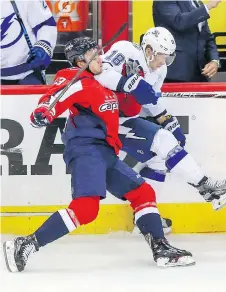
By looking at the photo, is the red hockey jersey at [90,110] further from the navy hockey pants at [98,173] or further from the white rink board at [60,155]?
the white rink board at [60,155]

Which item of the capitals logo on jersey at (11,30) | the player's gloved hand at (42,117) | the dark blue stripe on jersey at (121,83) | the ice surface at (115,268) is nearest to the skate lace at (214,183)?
the ice surface at (115,268)

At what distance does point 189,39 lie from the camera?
177 inches

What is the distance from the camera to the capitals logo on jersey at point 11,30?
14.5 ft

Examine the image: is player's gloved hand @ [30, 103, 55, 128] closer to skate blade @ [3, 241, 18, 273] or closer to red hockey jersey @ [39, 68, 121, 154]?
red hockey jersey @ [39, 68, 121, 154]

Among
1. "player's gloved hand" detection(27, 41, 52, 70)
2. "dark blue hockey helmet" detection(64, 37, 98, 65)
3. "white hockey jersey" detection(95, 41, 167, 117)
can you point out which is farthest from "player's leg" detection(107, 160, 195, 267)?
"player's gloved hand" detection(27, 41, 52, 70)

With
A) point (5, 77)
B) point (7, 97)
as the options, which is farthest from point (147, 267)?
point (5, 77)

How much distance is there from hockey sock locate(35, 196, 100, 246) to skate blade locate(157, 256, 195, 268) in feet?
1.09

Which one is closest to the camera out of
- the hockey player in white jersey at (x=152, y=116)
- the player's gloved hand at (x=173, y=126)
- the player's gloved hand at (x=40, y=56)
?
the hockey player in white jersey at (x=152, y=116)

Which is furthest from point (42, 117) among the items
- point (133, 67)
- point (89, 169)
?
point (133, 67)

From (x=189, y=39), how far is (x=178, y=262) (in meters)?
1.43

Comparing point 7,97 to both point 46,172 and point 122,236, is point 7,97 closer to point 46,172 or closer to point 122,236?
point 46,172

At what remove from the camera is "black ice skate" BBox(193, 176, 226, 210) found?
373 cm

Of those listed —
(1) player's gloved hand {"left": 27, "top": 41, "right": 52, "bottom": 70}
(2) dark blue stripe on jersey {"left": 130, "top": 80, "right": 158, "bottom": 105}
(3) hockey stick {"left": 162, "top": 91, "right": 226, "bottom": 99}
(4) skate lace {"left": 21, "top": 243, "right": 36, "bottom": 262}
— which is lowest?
(4) skate lace {"left": 21, "top": 243, "right": 36, "bottom": 262}

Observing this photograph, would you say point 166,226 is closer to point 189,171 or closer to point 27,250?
point 189,171
